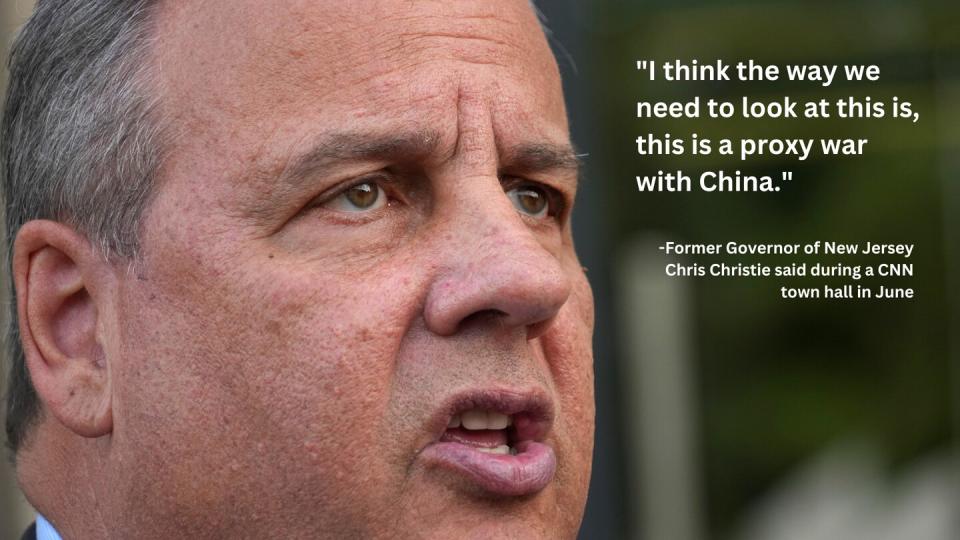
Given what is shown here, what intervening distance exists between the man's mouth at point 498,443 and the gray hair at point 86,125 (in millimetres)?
666

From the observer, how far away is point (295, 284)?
2381 mm

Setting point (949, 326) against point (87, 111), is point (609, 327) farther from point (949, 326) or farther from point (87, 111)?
point (87, 111)

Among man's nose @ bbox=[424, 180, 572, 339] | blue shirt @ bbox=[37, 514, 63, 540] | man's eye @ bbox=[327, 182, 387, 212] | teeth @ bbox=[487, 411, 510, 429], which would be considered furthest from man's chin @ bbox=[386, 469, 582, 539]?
blue shirt @ bbox=[37, 514, 63, 540]

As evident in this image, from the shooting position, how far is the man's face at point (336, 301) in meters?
2.34

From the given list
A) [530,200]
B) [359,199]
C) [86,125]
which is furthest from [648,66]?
[86,125]

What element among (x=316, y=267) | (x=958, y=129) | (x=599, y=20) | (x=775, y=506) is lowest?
(x=775, y=506)

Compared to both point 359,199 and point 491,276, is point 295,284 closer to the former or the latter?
point 359,199

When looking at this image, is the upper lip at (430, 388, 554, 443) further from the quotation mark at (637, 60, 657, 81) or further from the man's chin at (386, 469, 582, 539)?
the quotation mark at (637, 60, 657, 81)

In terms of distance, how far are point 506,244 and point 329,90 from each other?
1.38 ft

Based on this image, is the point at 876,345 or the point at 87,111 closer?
the point at 87,111

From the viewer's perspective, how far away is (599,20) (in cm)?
538

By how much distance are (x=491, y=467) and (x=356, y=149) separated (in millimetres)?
610

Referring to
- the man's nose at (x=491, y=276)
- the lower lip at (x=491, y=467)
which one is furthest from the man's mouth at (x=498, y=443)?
the man's nose at (x=491, y=276)

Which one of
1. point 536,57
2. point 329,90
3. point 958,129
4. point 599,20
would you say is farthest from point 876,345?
point 329,90
